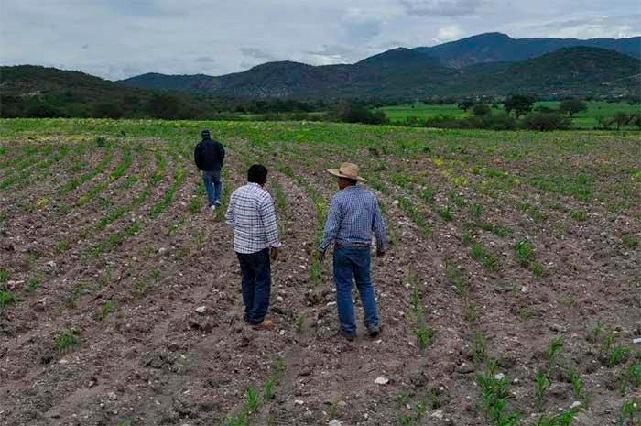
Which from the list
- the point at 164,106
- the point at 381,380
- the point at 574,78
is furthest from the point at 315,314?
the point at 574,78

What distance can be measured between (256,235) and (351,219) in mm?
1197

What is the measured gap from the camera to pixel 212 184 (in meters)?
15.0

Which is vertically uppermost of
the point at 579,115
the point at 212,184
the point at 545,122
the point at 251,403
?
the point at 212,184

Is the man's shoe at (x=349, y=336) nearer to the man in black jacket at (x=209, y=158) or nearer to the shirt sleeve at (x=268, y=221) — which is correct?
the shirt sleeve at (x=268, y=221)

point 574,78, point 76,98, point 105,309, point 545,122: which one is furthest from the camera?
point 574,78

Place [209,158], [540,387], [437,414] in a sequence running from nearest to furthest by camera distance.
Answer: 1. [437,414]
2. [540,387]
3. [209,158]

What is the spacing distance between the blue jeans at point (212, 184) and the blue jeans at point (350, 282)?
291 inches

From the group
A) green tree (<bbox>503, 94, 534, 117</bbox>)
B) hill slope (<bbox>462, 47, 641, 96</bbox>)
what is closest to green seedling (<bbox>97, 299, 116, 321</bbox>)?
green tree (<bbox>503, 94, 534, 117</bbox>)

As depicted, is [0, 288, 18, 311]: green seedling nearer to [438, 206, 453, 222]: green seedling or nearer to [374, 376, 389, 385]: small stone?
[374, 376, 389, 385]: small stone

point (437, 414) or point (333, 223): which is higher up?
point (333, 223)

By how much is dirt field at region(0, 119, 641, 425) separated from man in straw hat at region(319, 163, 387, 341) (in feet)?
1.09

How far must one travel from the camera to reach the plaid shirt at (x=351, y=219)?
25.7 ft

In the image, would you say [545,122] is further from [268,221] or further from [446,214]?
[268,221]

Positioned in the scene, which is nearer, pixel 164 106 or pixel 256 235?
pixel 256 235
